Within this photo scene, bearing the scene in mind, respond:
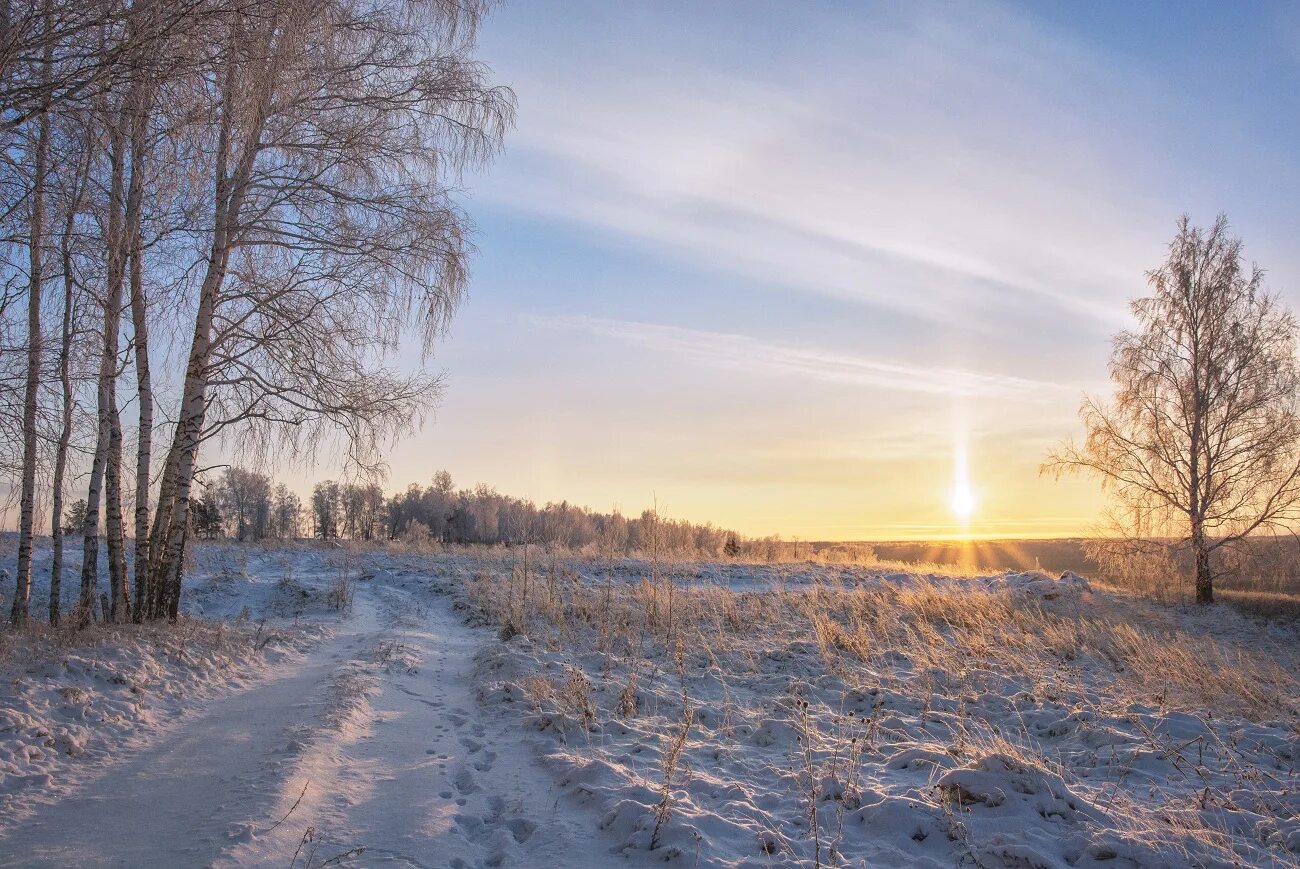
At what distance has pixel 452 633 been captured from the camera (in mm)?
12930

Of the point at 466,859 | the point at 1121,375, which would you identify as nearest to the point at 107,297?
the point at 466,859

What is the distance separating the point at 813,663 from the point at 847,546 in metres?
30.0

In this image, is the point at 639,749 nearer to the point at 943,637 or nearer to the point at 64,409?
the point at 943,637

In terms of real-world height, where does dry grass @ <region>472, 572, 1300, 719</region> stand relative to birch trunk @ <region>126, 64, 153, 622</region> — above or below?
below

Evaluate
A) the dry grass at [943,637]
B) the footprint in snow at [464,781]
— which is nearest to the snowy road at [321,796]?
the footprint in snow at [464,781]

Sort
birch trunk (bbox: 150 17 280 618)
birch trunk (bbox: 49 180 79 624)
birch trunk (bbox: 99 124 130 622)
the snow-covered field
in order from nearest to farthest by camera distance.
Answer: the snow-covered field, birch trunk (bbox: 49 180 79 624), birch trunk (bbox: 99 124 130 622), birch trunk (bbox: 150 17 280 618)

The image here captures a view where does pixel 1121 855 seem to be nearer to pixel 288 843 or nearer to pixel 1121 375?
pixel 288 843

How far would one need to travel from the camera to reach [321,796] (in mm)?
4430

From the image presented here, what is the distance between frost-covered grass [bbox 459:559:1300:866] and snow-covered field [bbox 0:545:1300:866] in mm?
27

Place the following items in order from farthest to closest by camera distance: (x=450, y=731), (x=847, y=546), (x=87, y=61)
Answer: (x=847, y=546)
(x=450, y=731)
(x=87, y=61)

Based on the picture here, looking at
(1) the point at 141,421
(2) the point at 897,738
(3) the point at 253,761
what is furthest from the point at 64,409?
(2) the point at 897,738

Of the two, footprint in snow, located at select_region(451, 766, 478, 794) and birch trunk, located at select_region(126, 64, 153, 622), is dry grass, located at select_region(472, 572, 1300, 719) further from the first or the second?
birch trunk, located at select_region(126, 64, 153, 622)

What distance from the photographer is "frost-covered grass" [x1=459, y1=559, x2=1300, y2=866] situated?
3938 mm

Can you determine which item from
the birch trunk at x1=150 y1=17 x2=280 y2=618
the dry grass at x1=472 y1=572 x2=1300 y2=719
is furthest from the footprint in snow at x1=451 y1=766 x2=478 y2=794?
the birch trunk at x1=150 y1=17 x2=280 y2=618
